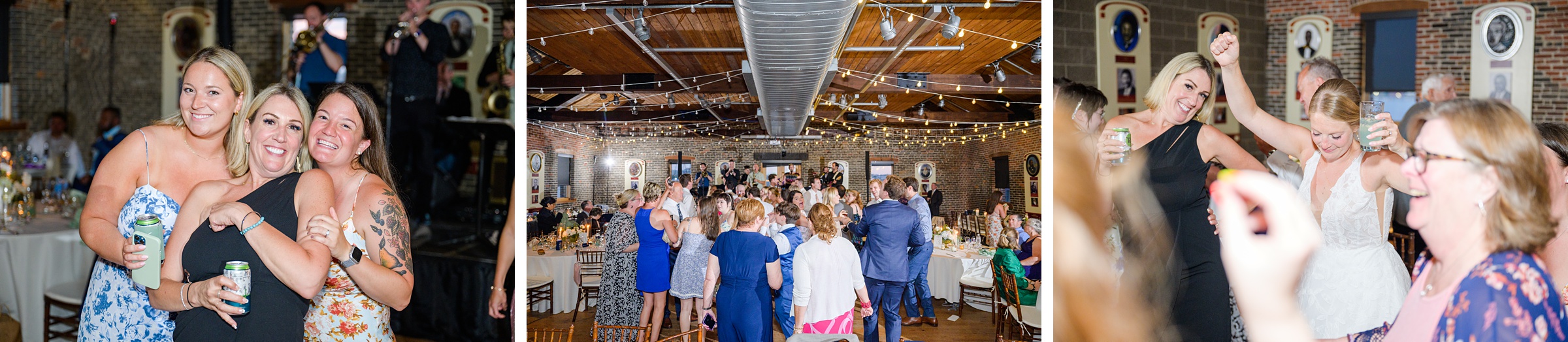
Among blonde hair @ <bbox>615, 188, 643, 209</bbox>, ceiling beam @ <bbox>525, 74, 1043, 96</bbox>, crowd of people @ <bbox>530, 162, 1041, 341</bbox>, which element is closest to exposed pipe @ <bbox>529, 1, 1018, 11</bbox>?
ceiling beam @ <bbox>525, 74, 1043, 96</bbox>

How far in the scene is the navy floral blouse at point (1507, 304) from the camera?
1.48 meters

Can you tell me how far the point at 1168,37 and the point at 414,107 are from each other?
4.13 m

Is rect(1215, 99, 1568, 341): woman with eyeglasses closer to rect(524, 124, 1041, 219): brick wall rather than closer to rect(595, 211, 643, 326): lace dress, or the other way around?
rect(524, 124, 1041, 219): brick wall

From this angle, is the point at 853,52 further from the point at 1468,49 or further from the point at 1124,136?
the point at 1468,49

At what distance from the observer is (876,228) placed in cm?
258

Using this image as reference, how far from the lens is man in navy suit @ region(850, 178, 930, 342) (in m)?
2.57

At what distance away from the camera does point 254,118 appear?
7.71 feet

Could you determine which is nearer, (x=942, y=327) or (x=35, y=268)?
(x=942, y=327)

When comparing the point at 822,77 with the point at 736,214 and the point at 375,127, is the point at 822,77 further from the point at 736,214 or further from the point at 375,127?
the point at 375,127

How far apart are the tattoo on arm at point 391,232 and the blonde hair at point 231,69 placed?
0.67 metres

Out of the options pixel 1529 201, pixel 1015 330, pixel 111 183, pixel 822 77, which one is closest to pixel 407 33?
pixel 111 183

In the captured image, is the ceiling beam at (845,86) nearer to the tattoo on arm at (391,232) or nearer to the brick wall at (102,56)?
the tattoo on arm at (391,232)

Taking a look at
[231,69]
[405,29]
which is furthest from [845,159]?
[405,29]

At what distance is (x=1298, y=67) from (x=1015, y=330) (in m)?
1.99
